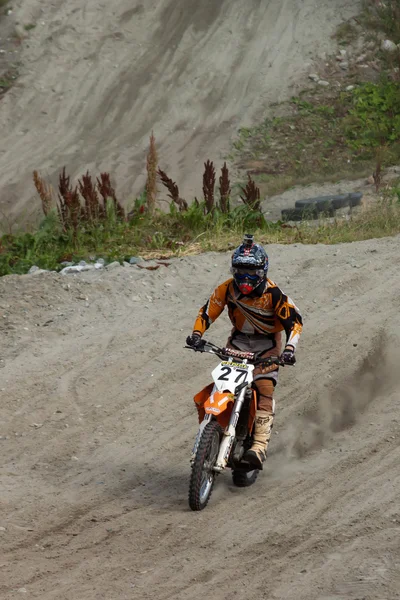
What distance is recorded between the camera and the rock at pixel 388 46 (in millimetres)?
24172

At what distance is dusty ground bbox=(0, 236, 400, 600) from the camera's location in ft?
18.9

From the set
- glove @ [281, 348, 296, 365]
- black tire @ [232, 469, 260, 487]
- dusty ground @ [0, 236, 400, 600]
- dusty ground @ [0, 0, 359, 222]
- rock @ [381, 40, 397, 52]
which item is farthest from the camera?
rock @ [381, 40, 397, 52]

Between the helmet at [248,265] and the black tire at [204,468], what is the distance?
1190 millimetres

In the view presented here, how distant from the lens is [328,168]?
20.9 m

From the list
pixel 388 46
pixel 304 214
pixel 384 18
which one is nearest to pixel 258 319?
pixel 304 214

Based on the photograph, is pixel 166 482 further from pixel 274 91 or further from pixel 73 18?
pixel 73 18

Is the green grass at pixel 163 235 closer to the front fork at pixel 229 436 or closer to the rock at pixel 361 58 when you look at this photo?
the front fork at pixel 229 436

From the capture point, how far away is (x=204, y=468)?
7.09m

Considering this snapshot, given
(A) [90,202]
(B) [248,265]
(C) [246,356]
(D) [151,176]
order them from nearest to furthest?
(C) [246,356], (B) [248,265], (A) [90,202], (D) [151,176]

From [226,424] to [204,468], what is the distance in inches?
21.3

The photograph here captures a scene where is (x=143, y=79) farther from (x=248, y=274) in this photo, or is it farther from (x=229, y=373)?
(x=229, y=373)

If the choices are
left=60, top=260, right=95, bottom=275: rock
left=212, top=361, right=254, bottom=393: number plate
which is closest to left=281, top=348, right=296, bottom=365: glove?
left=212, top=361, right=254, bottom=393: number plate

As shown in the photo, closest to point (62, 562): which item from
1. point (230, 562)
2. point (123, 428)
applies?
point (230, 562)

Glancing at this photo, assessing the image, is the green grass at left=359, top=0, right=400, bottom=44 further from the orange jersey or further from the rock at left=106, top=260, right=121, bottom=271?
the orange jersey
